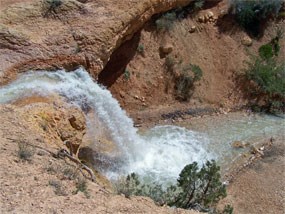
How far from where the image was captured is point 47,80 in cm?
888

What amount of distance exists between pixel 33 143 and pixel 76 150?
1660 mm

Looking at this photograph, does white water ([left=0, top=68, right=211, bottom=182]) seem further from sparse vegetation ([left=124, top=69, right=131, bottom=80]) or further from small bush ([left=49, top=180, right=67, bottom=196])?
small bush ([left=49, top=180, right=67, bottom=196])

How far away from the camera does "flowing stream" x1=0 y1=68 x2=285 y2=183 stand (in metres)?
8.70

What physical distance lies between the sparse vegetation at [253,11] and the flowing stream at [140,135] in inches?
146

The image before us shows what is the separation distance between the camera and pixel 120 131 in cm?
956

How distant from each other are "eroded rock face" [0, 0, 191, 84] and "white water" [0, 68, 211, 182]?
1.07 feet

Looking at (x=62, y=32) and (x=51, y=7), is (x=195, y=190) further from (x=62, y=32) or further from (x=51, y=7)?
(x=51, y=7)

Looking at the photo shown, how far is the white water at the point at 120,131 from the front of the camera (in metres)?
8.57

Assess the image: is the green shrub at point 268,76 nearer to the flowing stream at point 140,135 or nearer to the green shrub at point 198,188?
Answer: the flowing stream at point 140,135

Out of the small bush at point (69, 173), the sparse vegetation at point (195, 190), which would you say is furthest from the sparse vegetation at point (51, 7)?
the small bush at point (69, 173)

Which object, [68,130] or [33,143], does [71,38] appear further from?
[33,143]

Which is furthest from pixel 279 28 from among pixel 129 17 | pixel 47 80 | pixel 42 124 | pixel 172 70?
pixel 42 124

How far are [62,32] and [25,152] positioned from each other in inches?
171

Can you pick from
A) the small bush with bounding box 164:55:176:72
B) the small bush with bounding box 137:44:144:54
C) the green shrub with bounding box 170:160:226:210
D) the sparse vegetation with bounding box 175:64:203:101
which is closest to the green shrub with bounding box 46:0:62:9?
the small bush with bounding box 137:44:144:54
